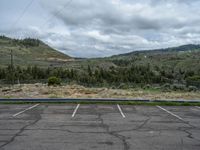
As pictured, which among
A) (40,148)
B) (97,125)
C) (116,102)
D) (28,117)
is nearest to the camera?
(40,148)

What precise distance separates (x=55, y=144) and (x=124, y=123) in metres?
4.87

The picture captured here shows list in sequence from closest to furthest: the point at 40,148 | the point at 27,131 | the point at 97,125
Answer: the point at 40,148 → the point at 27,131 → the point at 97,125

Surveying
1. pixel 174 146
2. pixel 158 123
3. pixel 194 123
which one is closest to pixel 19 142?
pixel 174 146

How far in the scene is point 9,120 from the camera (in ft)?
42.9

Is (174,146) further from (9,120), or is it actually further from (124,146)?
(9,120)

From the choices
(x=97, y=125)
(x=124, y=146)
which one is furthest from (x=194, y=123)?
(x=124, y=146)

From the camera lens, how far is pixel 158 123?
42.2 feet

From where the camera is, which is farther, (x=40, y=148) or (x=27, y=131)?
(x=27, y=131)

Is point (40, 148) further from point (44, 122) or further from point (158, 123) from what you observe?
point (158, 123)

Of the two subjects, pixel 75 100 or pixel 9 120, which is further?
pixel 75 100

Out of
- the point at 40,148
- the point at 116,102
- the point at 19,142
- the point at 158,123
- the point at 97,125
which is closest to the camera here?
the point at 40,148

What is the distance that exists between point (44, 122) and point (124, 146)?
527 centimetres

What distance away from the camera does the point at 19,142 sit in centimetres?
877

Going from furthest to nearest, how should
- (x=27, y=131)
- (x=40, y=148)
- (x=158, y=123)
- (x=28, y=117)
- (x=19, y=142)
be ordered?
(x=28, y=117) → (x=158, y=123) → (x=27, y=131) → (x=19, y=142) → (x=40, y=148)
